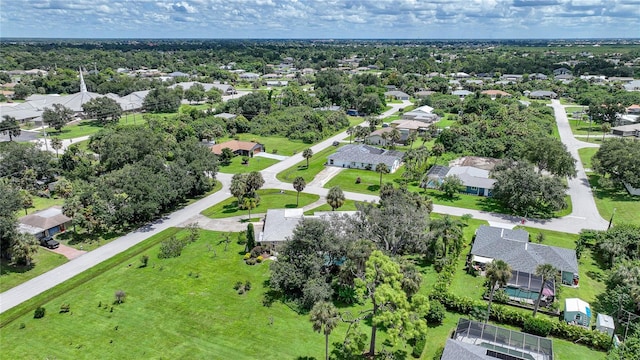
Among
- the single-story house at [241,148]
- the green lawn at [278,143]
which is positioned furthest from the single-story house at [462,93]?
the single-story house at [241,148]

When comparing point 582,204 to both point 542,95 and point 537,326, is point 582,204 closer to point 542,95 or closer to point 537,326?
point 537,326

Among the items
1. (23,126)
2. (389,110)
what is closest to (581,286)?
(389,110)


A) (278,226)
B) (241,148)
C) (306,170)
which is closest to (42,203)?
(241,148)

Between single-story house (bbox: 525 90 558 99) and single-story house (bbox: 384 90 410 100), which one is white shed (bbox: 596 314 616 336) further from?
single-story house (bbox: 525 90 558 99)

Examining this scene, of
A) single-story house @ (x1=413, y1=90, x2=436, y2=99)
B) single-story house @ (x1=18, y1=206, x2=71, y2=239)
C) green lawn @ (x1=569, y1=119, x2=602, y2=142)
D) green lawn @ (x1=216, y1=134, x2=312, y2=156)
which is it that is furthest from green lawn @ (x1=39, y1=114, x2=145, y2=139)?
green lawn @ (x1=569, y1=119, x2=602, y2=142)

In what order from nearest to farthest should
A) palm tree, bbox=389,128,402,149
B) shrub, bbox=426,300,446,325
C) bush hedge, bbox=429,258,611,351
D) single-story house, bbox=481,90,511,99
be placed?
bush hedge, bbox=429,258,611,351
shrub, bbox=426,300,446,325
palm tree, bbox=389,128,402,149
single-story house, bbox=481,90,511,99
